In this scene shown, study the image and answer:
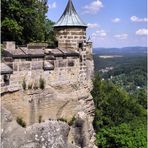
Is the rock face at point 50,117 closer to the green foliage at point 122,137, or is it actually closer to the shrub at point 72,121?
the shrub at point 72,121

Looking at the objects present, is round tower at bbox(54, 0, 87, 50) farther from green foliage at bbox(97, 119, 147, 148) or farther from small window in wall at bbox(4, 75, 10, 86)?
green foliage at bbox(97, 119, 147, 148)

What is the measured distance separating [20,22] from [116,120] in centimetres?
1360

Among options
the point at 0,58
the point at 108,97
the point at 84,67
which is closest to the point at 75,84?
the point at 84,67

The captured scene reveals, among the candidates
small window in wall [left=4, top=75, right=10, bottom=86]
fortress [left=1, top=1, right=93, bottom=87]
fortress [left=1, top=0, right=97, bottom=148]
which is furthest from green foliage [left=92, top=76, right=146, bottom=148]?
small window in wall [left=4, top=75, right=10, bottom=86]

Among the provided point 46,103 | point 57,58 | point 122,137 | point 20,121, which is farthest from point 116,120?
point 20,121

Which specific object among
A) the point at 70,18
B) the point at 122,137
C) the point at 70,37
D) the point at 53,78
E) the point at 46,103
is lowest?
the point at 122,137

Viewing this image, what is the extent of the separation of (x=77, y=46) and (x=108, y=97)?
13606 millimetres

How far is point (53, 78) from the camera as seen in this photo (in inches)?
914

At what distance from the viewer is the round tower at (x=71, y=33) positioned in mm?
24953

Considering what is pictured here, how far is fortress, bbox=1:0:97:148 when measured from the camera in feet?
69.8

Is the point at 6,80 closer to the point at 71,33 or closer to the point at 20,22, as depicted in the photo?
the point at 71,33

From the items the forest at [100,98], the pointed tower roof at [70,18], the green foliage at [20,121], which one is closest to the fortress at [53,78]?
the pointed tower roof at [70,18]

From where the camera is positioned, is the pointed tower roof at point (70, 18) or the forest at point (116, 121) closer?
the pointed tower roof at point (70, 18)

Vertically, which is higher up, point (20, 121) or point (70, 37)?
point (70, 37)
